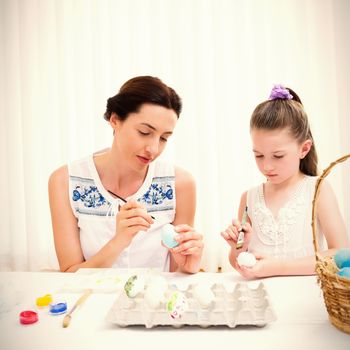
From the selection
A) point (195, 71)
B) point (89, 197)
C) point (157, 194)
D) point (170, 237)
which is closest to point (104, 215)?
point (89, 197)

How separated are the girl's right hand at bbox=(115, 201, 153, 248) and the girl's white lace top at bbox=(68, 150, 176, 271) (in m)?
0.28

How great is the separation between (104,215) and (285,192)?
752mm

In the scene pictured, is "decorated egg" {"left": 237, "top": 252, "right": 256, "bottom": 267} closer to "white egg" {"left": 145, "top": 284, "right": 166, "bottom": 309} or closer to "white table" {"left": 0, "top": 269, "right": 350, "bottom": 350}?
"white table" {"left": 0, "top": 269, "right": 350, "bottom": 350}

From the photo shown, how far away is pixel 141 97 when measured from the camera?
1.37 meters

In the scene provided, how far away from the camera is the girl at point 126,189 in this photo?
4.50 ft

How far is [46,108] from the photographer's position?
259cm

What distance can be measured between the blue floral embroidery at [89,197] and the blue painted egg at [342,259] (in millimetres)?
960

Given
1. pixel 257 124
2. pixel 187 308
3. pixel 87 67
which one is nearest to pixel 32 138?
pixel 87 67

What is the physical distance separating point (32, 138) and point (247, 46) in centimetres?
166

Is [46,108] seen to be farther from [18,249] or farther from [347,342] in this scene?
[347,342]

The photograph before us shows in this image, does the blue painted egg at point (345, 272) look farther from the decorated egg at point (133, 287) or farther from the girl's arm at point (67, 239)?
the girl's arm at point (67, 239)

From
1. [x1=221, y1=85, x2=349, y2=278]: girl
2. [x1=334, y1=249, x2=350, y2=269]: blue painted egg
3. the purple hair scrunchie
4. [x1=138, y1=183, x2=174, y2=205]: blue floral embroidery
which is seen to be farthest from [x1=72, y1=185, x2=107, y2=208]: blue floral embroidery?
[x1=334, y1=249, x2=350, y2=269]: blue painted egg

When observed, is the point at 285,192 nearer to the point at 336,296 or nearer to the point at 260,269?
the point at 260,269

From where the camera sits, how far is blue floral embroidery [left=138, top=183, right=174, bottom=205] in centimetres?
154
